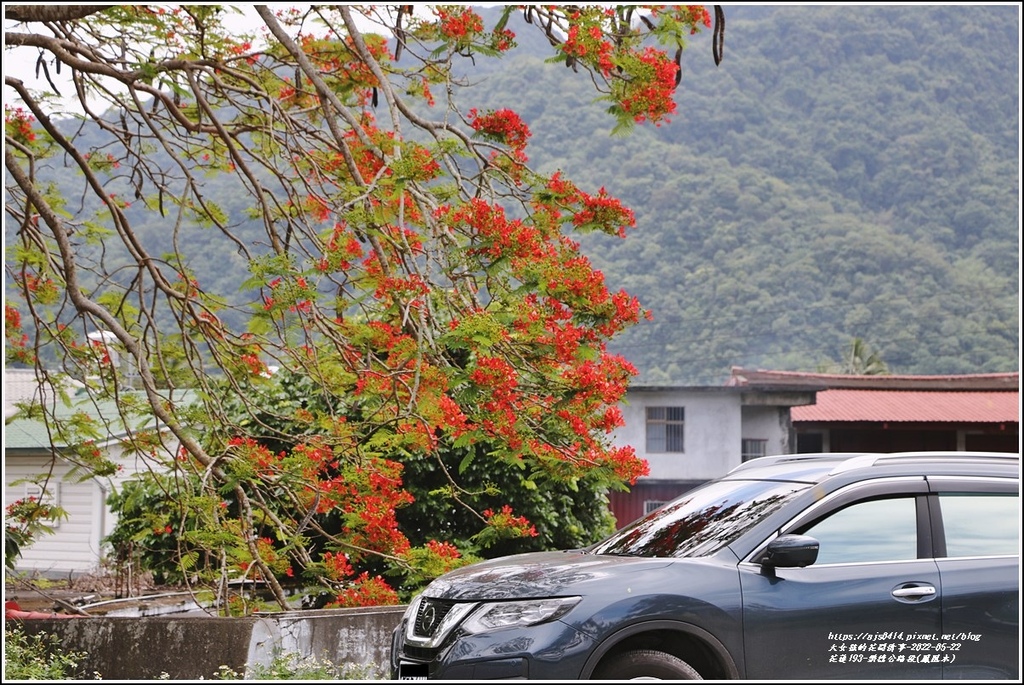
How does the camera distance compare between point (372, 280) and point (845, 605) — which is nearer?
point (845, 605)

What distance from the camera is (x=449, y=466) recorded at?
11.0 metres

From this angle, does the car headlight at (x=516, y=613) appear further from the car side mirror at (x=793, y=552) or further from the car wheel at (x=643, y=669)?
the car side mirror at (x=793, y=552)

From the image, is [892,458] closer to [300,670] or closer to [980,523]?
[980,523]

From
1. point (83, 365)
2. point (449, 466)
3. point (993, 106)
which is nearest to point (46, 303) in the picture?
point (83, 365)

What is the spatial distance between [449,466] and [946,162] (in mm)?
50649

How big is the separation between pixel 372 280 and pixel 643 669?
3.30 m

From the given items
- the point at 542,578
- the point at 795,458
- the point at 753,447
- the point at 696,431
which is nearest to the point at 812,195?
the point at 753,447

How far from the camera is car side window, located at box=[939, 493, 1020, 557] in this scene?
5215 mm

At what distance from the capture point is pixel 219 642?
6.81m

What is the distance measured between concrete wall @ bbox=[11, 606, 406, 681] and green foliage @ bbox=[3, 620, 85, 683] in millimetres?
71

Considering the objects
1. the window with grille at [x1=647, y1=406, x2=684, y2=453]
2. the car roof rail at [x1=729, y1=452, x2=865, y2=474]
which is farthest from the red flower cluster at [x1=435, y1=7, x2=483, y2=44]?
the window with grille at [x1=647, y1=406, x2=684, y2=453]

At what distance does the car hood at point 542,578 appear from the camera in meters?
4.91

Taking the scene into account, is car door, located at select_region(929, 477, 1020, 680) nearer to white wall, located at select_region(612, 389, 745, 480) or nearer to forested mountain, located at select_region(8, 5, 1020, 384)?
white wall, located at select_region(612, 389, 745, 480)

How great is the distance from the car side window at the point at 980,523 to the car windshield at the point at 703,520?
71 cm
